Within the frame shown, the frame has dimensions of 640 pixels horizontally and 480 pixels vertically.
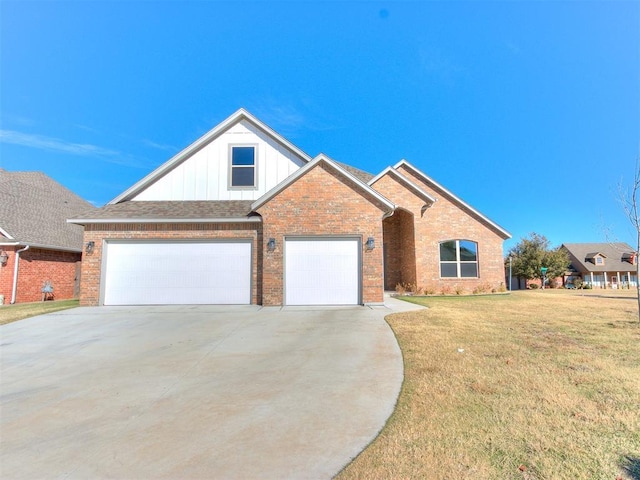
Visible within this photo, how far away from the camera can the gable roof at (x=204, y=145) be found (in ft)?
44.8

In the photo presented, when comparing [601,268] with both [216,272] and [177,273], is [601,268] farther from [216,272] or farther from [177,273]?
[177,273]

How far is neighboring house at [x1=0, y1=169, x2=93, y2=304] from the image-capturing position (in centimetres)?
1491

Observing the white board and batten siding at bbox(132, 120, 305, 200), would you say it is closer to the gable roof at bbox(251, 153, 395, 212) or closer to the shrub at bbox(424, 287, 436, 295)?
the gable roof at bbox(251, 153, 395, 212)

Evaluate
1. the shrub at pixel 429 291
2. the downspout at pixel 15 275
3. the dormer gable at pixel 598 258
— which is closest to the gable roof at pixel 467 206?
the shrub at pixel 429 291

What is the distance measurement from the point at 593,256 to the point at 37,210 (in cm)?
5753

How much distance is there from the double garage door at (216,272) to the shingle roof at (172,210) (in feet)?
3.25

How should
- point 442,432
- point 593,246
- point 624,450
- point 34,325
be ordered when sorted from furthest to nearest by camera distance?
point 593,246 → point 34,325 → point 442,432 → point 624,450

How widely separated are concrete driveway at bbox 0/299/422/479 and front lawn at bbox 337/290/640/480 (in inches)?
15.6

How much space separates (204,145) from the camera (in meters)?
14.0

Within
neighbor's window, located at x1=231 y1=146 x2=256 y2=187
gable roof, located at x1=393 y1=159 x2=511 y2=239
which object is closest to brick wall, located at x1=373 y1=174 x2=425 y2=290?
gable roof, located at x1=393 y1=159 x2=511 y2=239

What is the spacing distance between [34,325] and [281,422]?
8.76 meters

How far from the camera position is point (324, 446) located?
3037 millimetres

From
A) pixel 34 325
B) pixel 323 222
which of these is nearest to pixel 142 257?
pixel 34 325

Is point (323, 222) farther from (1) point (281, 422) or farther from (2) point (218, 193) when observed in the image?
(1) point (281, 422)
